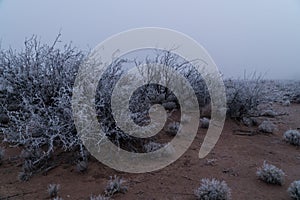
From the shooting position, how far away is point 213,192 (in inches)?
159

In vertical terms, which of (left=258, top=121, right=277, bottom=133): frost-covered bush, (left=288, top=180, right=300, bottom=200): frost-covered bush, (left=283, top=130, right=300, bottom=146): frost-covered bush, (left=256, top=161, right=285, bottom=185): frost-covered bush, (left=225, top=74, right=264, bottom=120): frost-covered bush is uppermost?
(left=225, top=74, right=264, bottom=120): frost-covered bush

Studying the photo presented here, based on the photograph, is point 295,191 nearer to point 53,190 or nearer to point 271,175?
point 271,175

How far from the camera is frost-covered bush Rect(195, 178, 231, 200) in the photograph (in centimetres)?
402

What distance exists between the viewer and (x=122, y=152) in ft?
17.8

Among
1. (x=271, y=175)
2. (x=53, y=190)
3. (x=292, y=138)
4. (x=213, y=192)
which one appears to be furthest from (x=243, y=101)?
(x=53, y=190)

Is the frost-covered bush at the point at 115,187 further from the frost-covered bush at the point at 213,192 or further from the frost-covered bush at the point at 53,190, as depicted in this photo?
the frost-covered bush at the point at 213,192

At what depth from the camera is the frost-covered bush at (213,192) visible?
4020mm

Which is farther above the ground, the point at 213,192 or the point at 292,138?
the point at 292,138

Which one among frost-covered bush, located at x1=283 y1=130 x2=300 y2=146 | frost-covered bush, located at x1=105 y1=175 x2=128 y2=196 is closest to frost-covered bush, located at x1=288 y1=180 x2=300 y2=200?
frost-covered bush, located at x1=105 y1=175 x2=128 y2=196

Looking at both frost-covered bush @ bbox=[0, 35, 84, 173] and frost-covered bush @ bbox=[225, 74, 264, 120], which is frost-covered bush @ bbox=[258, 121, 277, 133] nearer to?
frost-covered bush @ bbox=[225, 74, 264, 120]

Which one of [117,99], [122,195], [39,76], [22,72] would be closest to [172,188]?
[122,195]

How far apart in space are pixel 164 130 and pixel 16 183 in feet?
10.0

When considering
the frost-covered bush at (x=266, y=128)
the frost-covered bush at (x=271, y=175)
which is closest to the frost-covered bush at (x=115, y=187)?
the frost-covered bush at (x=271, y=175)

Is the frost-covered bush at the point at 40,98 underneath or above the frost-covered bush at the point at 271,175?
above
